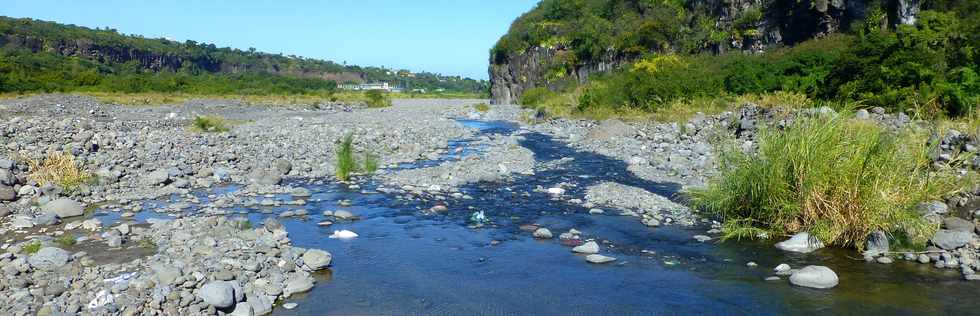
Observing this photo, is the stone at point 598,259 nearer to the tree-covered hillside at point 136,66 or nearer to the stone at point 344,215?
the stone at point 344,215

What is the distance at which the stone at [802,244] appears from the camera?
938cm

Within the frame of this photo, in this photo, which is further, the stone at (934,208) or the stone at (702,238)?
the stone at (702,238)

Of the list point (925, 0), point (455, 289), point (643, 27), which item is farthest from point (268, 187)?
point (643, 27)

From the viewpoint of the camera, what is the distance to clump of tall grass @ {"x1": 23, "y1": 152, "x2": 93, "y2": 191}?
1296 cm

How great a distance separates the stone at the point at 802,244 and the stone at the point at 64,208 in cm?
1150

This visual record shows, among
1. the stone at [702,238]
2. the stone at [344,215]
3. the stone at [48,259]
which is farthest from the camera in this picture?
the stone at [344,215]

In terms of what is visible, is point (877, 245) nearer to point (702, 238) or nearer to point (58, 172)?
point (702, 238)

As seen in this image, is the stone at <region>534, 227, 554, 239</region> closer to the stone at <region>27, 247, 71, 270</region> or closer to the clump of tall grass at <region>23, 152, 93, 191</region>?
the stone at <region>27, 247, 71, 270</region>

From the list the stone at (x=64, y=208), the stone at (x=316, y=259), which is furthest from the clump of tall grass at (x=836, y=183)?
the stone at (x=64, y=208)

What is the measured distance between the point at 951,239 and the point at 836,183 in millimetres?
1644

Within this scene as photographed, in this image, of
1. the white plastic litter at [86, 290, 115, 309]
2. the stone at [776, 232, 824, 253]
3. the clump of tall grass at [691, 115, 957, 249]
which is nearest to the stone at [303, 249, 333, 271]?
the white plastic litter at [86, 290, 115, 309]

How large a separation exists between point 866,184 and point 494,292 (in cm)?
550

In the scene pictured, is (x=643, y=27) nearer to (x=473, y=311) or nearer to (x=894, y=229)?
(x=894, y=229)

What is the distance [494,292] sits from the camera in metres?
7.95
